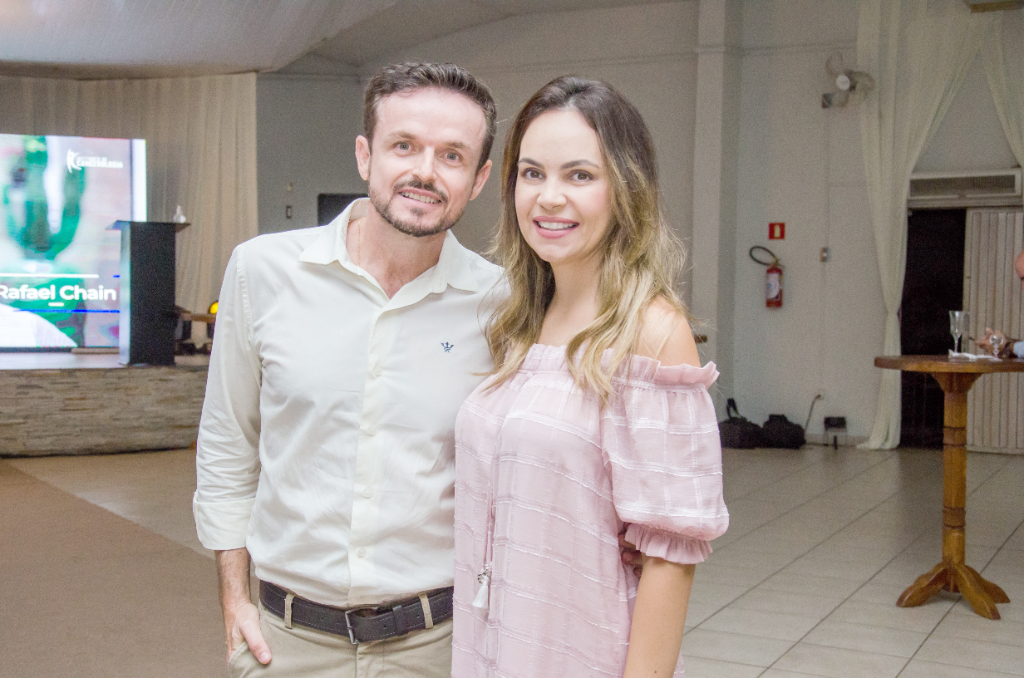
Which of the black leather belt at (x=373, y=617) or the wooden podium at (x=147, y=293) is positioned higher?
the wooden podium at (x=147, y=293)

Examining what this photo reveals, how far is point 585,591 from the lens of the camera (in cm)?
139

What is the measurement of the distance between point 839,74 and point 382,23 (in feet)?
15.8

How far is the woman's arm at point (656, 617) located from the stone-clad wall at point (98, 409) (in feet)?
24.6

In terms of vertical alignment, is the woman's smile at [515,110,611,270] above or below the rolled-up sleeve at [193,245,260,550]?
above

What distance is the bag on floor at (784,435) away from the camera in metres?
9.34

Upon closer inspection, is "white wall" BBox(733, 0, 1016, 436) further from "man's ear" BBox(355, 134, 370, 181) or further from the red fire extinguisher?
"man's ear" BBox(355, 134, 370, 181)

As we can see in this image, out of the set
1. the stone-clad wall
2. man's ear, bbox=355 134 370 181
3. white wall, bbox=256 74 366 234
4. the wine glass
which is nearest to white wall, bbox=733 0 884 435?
white wall, bbox=256 74 366 234

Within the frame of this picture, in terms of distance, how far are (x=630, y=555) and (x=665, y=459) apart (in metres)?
0.18

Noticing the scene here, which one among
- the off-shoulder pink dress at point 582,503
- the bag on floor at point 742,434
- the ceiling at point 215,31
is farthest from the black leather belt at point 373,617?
the bag on floor at point 742,434

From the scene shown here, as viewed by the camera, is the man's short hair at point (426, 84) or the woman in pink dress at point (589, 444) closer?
the woman in pink dress at point (589, 444)

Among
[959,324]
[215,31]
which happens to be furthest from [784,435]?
[215,31]

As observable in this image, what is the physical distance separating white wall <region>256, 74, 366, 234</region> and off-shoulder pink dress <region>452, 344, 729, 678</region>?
10.6 meters

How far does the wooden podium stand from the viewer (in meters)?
8.34

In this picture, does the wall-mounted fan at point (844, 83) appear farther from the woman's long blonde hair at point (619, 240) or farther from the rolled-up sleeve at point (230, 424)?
the rolled-up sleeve at point (230, 424)
